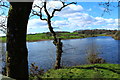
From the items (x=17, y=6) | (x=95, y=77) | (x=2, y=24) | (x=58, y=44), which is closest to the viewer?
(x=17, y=6)

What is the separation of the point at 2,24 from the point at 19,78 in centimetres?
492

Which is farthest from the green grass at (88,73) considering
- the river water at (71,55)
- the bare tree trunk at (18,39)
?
the bare tree trunk at (18,39)

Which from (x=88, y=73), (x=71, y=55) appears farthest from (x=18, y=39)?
(x=71, y=55)

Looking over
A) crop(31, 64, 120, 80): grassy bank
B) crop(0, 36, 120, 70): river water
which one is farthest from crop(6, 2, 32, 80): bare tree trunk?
crop(0, 36, 120, 70): river water

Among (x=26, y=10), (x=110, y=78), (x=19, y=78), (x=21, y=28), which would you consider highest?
(x=26, y=10)

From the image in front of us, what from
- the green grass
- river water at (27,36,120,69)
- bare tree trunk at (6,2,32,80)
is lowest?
river water at (27,36,120,69)

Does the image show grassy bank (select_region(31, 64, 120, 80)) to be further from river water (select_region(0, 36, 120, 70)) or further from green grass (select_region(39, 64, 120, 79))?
river water (select_region(0, 36, 120, 70))

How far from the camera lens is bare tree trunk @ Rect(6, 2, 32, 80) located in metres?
3.53

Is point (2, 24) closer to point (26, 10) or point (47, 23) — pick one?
point (47, 23)

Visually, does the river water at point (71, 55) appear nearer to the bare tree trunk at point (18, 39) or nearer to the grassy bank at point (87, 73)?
the grassy bank at point (87, 73)

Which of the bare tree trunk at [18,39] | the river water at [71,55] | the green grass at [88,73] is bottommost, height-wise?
the river water at [71,55]

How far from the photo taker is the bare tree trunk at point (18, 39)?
3529mm

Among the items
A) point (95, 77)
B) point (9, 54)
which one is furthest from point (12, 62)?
point (95, 77)

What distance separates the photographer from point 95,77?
714cm
